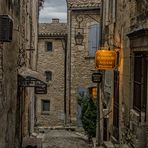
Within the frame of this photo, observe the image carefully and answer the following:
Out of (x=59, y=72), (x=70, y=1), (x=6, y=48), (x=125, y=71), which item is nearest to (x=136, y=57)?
(x=125, y=71)

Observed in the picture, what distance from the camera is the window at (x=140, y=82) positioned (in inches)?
384

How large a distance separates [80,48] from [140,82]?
16.1m

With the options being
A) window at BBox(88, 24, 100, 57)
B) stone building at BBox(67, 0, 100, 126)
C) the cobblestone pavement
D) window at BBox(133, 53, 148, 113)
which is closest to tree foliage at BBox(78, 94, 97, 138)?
the cobblestone pavement

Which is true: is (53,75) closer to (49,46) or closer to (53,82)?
(53,82)

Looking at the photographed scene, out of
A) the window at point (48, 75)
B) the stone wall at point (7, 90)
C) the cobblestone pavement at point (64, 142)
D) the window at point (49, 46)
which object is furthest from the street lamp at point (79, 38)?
the stone wall at point (7, 90)

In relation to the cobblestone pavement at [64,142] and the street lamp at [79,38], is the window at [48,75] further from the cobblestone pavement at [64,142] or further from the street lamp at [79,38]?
the cobblestone pavement at [64,142]

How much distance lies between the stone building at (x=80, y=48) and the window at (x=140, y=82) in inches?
573

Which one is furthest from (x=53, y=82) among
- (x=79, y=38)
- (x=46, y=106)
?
(x=79, y=38)

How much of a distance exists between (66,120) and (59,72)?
317cm

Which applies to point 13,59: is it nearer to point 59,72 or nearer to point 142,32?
point 142,32

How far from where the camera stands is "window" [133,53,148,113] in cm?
977

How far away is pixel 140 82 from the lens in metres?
10.2

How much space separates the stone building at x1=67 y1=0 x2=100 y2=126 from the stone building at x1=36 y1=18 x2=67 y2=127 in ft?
6.05

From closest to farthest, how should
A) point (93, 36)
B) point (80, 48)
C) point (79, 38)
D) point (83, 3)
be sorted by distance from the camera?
point (93, 36)
point (83, 3)
point (79, 38)
point (80, 48)
